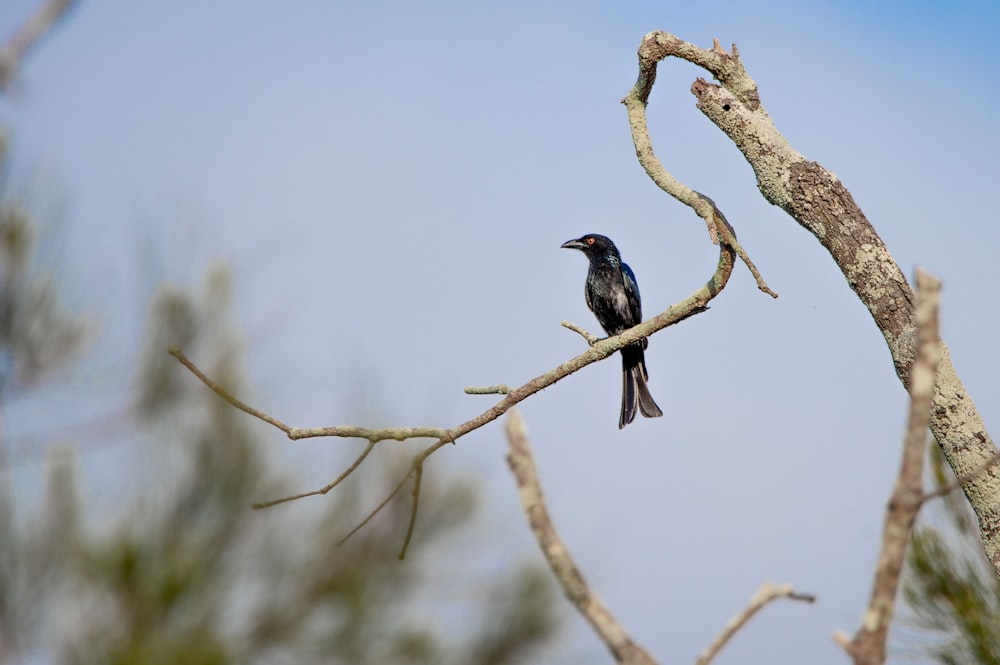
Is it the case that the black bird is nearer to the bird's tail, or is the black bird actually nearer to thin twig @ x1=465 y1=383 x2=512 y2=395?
the bird's tail

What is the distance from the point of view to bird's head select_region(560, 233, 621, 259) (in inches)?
258

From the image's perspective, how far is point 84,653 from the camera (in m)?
5.30

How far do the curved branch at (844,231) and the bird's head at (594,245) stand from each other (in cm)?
313

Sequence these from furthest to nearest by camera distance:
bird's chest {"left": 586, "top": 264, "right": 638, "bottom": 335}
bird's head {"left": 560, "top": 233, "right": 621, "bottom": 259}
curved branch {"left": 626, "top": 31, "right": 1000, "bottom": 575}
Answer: bird's head {"left": 560, "top": 233, "right": 621, "bottom": 259}
bird's chest {"left": 586, "top": 264, "right": 638, "bottom": 335}
curved branch {"left": 626, "top": 31, "right": 1000, "bottom": 575}

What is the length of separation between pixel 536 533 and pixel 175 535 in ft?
16.5

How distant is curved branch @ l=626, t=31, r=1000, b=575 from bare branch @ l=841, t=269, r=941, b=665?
4.10 feet

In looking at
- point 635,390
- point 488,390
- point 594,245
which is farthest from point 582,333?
point 594,245

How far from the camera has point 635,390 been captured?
5.25m

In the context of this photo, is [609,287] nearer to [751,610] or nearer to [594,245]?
[594,245]

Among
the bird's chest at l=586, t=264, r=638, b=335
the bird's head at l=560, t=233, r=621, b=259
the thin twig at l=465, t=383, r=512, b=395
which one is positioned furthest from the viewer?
the bird's head at l=560, t=233, r=621, b=259

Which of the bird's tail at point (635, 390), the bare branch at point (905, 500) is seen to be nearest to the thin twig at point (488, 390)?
the bare branch at point (905, 500)

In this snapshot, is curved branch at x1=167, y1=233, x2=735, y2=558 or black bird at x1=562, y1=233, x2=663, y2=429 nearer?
curved branch at x1=167, y1=233, x2=735, y2=558

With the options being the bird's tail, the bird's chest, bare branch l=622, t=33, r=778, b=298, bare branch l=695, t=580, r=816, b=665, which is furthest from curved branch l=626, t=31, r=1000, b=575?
the bird's chest

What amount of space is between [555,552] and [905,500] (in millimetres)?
496
